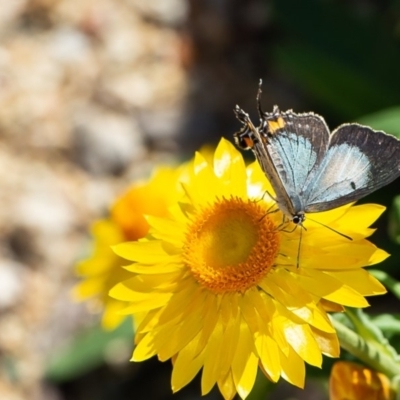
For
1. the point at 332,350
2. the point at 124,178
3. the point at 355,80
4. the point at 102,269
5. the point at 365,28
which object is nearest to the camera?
the point at 332,350

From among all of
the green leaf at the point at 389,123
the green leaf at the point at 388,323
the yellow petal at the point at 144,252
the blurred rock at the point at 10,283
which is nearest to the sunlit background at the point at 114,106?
the blurred rock at the point at 10,283

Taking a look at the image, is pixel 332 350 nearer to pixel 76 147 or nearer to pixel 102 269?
pixel 102 269

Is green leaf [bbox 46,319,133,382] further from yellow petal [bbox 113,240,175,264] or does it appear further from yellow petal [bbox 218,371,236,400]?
yellow petal [bbox 218,371,236,400]

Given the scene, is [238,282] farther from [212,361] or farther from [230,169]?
[230,169]

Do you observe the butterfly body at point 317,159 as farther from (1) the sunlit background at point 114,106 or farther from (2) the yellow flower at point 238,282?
(1) the sunlit background at point 114,106

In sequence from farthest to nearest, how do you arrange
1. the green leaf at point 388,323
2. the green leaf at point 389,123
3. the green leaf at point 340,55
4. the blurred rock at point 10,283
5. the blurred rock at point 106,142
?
the blurred rock at point 106,142 → the blurred rock at point 10,283 → the green leaf at point 340,55 → the green leaf at point 389,123 → the green leaf at point 388,323

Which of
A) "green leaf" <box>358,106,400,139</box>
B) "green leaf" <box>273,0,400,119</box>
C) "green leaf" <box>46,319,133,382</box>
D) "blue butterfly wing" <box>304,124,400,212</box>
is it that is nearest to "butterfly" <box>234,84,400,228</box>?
"blue butterfly wing" <box>304,124,400,212</box>

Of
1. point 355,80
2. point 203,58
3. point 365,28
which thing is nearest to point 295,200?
point 355,80
